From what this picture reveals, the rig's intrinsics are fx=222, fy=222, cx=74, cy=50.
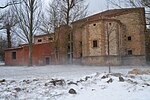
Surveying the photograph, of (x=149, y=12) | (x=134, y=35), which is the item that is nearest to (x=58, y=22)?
(x=134, y=35)

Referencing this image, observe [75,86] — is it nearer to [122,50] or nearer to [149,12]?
[149,12]

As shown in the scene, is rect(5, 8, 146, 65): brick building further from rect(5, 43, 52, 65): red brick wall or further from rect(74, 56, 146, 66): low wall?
rect(5, 43, 52, 65): red brick wall

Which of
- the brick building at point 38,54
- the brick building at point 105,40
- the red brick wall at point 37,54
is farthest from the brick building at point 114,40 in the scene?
the red brick wall at point 37,54

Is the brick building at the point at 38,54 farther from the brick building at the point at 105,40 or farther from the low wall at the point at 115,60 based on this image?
the low wall at the point at 115,60

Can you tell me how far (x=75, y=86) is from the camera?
1053 centimetres

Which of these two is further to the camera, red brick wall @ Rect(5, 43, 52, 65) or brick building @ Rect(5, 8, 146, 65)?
red brick wall @ Rect(5, 43, 52, 65)

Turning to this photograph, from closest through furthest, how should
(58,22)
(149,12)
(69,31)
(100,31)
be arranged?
1. (149,12)
2. (100,31)
3. (58,22)
4. (69,31)

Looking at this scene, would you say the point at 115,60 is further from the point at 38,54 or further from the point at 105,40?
the point at 38,54

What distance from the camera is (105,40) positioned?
39.2 meters

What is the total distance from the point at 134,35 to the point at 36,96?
34.9 meters

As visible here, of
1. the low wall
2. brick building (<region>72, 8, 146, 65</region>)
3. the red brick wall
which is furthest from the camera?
the red brick wall

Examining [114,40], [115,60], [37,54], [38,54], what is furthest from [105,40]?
[37,54]

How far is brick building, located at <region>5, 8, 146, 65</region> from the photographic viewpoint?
38.9 metres

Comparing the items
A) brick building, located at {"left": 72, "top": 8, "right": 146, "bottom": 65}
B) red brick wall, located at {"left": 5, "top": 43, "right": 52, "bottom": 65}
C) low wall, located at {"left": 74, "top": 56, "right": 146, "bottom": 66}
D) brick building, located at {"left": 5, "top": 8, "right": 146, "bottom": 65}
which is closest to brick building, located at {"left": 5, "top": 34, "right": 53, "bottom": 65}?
red brick wall, located at {"left": 5, "top": 43, "right": 52, "bottom": 65}
